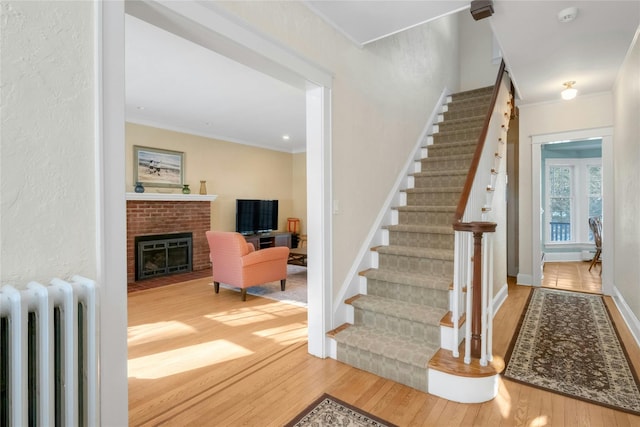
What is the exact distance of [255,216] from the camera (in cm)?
765

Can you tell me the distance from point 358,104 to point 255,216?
4976 mm

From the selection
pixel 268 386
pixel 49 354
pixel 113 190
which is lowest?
pixel 268 386

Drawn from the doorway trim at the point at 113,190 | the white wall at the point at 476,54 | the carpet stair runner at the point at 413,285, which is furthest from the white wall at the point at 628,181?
the doorway trim at the point at 113,190

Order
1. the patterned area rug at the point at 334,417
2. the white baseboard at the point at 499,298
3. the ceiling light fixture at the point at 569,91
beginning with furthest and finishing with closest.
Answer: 1. the ceiling light fixture at the point at 569,91
2. the white baseboard at the point at 499,298
3. the patterned area rug at the point at 334,417

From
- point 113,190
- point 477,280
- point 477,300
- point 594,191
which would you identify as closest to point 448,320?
point 477,300

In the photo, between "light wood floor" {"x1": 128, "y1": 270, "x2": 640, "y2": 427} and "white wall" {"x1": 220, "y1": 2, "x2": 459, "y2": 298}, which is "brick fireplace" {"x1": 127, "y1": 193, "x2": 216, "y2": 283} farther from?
"white wall" {"x1": 220, "y1": 2, "x2": 459, "y2": 298}

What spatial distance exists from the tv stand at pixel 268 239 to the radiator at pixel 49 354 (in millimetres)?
5927

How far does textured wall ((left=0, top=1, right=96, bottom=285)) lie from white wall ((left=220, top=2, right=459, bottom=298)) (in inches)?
36.8

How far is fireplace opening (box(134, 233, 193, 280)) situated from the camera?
5.63 m

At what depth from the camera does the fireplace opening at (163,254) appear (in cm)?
563

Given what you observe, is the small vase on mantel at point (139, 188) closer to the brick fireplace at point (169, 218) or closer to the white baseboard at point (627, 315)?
the brick fireplace at point (169, 218)

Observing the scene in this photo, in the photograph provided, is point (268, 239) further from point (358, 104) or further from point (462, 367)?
point (462, 367)

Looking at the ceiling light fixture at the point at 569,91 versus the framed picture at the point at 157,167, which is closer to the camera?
the ceiling light fixture at the point at 569,91

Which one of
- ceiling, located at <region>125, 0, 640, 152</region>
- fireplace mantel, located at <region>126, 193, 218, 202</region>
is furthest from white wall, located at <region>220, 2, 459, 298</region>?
fireplace mantel, located at <region>126, 193, 218, 202</region>
